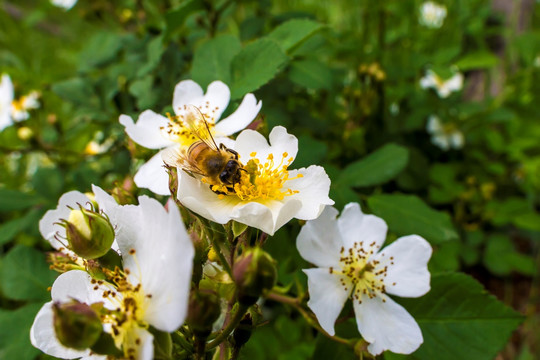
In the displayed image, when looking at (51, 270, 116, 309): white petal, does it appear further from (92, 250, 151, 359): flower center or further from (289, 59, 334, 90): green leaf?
(289, 59, 334, 90): green leaf

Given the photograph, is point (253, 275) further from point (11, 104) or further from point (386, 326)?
point (11, 104)

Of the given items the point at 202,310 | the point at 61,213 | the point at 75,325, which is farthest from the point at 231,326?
the point at 61,213

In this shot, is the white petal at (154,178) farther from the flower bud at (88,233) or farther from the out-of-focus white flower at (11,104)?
the out-of-focus white flower at (11,104)

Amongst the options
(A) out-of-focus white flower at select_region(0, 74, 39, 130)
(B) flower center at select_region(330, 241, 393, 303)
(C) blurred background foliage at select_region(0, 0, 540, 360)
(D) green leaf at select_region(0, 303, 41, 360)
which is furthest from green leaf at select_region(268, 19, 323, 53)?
(A) out-of-focus white flower at select_region(0, 74, 39, 130)

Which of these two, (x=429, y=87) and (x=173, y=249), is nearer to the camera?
(x=173, y=249)

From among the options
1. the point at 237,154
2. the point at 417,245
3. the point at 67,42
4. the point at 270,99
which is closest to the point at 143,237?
the point at 237,154

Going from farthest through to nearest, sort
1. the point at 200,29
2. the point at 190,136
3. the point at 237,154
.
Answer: the point at 200,29, the point at 190,136, the point at 237,154

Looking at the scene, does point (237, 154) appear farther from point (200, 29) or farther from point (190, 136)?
point (200, 29)
